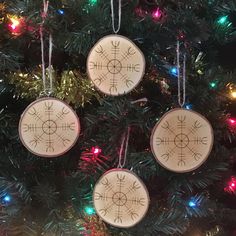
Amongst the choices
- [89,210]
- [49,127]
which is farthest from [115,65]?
[89,210]

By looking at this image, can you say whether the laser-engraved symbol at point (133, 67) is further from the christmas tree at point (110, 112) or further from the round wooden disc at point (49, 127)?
the round wooden disc at point (49, 127)

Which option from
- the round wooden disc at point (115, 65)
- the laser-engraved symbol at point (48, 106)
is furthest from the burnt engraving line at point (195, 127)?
the laser-engraved symbol at point (48, 106)

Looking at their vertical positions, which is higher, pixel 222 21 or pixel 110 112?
pixel 222 21

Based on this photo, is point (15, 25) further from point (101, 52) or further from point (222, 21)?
point (222, 21)

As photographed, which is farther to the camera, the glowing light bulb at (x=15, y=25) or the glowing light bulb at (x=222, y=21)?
the glowing light bulb at (x=222, y=21)

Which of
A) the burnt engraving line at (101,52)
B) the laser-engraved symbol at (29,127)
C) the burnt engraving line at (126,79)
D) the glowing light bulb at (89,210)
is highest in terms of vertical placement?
the burnt engraving line at (101,52)

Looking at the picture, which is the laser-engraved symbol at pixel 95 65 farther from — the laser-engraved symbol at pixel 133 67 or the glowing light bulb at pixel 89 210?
the glowing light bulb at pixel 89 210

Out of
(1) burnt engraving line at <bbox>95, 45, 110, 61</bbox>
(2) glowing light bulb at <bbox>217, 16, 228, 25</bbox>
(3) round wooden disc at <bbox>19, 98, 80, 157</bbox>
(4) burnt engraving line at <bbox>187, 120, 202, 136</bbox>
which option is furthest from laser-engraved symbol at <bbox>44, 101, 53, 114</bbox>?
(2) glowing light bulb at <bbox>217, 16, 228, 25</bbox>

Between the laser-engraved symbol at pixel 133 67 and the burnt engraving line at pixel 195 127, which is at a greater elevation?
the laser-engraved symbol at pixel 133 67

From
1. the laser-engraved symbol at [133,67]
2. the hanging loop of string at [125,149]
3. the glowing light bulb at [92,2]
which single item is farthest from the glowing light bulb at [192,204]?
the glowing light bulb at [92,2]
